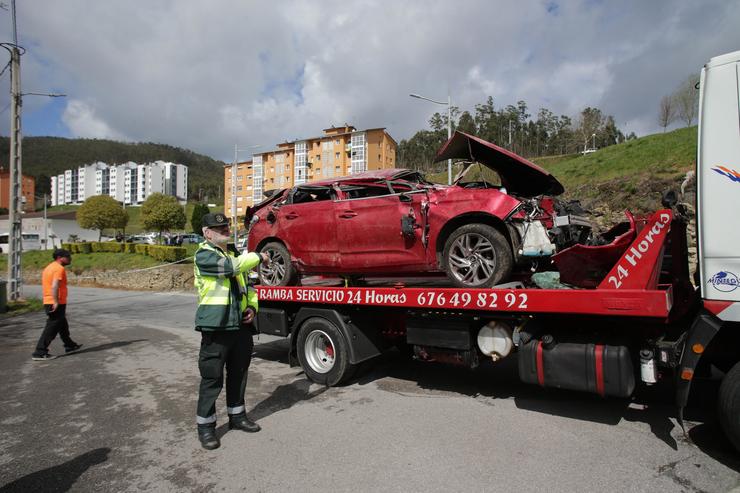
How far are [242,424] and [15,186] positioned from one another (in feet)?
50.0

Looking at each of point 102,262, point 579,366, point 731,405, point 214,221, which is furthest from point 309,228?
point 102,262

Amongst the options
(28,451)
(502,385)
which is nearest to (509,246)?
(502,385)

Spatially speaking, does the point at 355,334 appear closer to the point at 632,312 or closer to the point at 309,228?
the point at 309,228

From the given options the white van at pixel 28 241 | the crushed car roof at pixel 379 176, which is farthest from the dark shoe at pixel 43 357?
the white van at pixel 28 241

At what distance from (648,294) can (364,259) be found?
308 cm

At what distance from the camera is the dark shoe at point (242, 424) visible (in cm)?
422

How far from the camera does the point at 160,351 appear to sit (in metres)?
7.91

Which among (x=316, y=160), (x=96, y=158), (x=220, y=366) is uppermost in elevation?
(x=96, y=158)

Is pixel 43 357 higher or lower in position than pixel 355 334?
lower

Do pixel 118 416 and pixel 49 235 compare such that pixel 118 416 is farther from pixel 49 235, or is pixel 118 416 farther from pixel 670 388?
pixel 49 235

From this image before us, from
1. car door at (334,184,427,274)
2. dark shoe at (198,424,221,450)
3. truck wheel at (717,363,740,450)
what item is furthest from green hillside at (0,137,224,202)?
truck wheel at (717,363,740,450)

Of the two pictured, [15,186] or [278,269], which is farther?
[15,186]

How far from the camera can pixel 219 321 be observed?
13.0 feet

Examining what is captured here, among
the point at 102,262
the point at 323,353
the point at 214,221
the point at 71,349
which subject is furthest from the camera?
the point at 102,262
